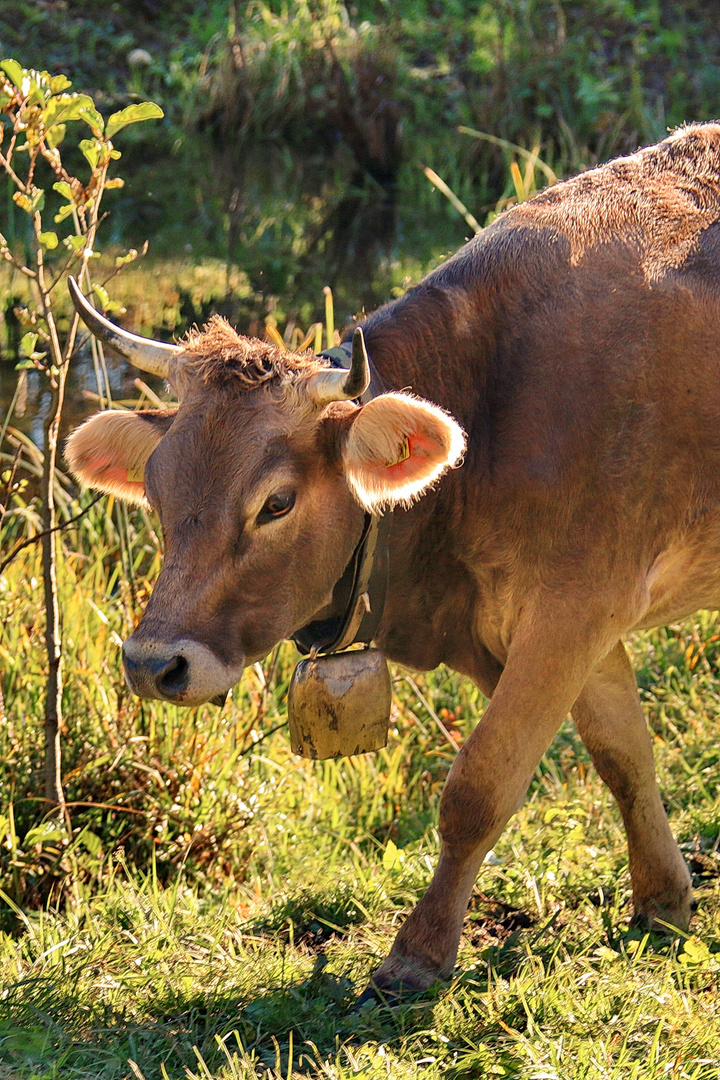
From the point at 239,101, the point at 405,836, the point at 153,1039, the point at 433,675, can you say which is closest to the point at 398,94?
the point at 239,101

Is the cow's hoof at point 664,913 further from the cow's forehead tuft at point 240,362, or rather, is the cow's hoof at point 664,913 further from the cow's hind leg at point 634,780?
the cow's forehead tuft at point 240,362

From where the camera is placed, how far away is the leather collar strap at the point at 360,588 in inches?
144

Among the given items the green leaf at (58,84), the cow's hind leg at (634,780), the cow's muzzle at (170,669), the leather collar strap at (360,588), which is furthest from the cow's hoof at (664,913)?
the green leaf at (58,84)

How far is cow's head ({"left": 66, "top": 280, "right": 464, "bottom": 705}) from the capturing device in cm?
324

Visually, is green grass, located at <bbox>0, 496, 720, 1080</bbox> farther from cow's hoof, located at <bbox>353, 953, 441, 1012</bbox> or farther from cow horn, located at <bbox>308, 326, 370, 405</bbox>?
cow horn, located at <bbox>308, 326, 370, 405</bbox>

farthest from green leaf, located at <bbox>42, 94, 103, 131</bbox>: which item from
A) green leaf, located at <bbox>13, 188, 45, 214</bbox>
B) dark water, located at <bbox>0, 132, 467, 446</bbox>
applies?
dark water, located at <bbox>0, 132, 467, 446</bbox>

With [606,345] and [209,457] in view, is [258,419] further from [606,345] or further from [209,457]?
[606,345]

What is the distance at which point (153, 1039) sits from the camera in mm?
3268

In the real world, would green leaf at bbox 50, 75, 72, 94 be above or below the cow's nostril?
above

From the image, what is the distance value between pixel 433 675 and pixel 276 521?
249cm

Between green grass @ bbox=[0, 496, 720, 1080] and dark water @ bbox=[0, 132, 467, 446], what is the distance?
12.0 ft

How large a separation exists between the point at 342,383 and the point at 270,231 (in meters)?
9.88

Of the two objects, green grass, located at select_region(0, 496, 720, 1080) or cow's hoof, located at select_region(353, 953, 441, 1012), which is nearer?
green grass, located at select_region(0, 496, 720, 1080)

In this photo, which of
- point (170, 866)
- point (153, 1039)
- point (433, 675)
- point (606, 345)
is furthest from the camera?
point (433, 675)
